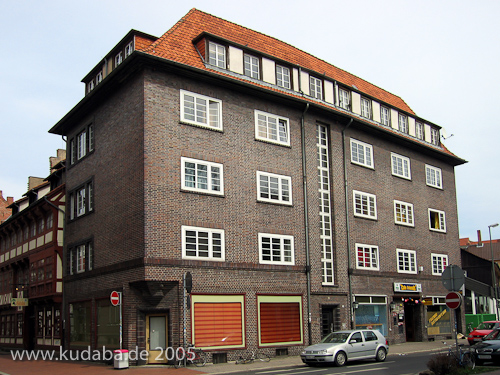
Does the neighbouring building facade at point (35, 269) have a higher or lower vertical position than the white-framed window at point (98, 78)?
lower

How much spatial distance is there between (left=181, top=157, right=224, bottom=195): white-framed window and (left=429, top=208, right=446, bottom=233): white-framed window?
1916cm

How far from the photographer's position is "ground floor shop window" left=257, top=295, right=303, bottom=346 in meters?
25.9

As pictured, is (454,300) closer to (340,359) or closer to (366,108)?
(340,359)

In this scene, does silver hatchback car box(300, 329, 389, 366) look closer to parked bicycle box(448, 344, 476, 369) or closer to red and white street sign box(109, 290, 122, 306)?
parked bicycle box(448, 344, 476, 369)

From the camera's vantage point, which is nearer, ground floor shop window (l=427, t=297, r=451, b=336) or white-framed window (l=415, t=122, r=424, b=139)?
ground floor shop window (l=427, t=297, r=451, b=336)

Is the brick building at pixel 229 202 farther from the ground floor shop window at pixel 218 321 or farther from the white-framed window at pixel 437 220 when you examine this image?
the white-framed window at pixel 437 220

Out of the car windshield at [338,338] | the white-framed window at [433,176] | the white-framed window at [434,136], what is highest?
the white-framed window at [434,136]

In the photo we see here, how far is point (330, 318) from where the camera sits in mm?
29766

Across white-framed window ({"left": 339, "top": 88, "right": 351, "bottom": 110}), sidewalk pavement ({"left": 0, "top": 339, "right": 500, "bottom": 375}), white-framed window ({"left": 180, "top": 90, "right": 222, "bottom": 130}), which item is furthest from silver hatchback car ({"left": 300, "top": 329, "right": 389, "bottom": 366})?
white-framed window ({"left": 339, "top": 88, "right": 351, "bottom": 110})

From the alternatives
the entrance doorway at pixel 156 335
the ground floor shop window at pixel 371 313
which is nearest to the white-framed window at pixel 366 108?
the ground floor shop window at pixel 371 313

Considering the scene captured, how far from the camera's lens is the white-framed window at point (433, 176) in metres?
39.1

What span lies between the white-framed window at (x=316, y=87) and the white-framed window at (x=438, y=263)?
1427 centimetres

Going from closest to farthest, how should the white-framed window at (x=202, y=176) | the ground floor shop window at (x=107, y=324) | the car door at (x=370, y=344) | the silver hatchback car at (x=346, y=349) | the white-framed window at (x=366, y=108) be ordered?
the silver hatchback car at (x=346, y=349)
the car door at (x=370, y=344)
the ground floor shop window at (x=107, y=324)
the white-framed window at (x=202, y=176)
the white-framed window at (x=366, y=108)

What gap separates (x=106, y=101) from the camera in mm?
27531
